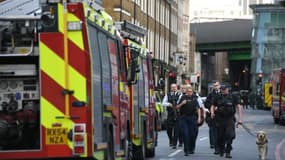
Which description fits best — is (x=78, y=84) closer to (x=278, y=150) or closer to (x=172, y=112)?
(x=172, y=112)

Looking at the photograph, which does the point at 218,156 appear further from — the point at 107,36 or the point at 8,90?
the point at 8,90

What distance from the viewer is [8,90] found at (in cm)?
1032

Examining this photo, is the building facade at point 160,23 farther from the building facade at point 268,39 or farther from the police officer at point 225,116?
the police officer at point 225,116

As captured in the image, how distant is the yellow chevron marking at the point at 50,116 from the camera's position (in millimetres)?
9930

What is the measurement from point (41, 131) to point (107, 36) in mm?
2644

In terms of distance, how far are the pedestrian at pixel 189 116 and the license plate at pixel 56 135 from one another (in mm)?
9929

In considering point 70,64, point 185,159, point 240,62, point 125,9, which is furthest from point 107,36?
point 240,62

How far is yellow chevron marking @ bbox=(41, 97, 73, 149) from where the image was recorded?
993cm

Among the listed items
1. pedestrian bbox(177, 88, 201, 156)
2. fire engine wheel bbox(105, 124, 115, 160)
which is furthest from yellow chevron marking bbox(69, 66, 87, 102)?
pedestrian bbox(177, 88, 201, 156)

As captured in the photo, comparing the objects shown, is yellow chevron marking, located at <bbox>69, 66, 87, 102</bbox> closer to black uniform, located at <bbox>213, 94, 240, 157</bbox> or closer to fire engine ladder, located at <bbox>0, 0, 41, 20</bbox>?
fire engine ladder, located at <bbox>0, 0, 41, 20</bbox>

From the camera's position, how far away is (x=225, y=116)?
62.9 ft

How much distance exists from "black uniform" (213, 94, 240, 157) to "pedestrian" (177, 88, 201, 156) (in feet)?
2.15

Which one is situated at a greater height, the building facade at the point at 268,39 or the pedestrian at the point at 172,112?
the building facade at the point at 268,39

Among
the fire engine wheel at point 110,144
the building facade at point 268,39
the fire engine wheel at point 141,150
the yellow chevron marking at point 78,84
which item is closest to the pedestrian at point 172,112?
the fire engine wheel at point 141,150
